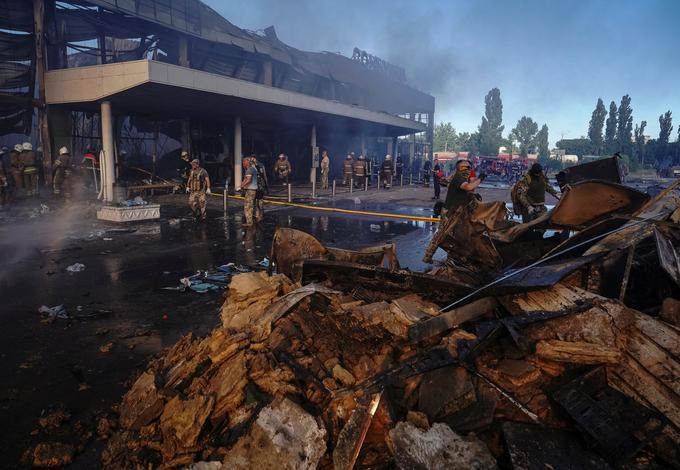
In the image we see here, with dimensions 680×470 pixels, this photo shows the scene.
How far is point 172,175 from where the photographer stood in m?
21.2

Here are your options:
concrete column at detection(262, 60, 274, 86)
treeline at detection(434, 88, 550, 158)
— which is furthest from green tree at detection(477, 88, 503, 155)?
concrete column at detection(262, 60, 274, 86)

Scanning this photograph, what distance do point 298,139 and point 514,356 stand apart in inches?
989

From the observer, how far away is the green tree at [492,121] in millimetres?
68062

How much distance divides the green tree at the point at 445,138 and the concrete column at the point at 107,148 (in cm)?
7627

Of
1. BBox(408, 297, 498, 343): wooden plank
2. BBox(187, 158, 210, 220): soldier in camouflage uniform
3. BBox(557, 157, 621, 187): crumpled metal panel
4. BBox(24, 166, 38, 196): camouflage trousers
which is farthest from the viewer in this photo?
BBox(24, 166, 38, 196): camouflage trousers

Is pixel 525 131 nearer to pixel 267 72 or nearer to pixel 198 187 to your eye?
pixel 267 72

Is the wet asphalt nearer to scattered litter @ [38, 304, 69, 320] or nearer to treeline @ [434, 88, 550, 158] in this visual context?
scattered litter @ [38, 304, 69, 320]

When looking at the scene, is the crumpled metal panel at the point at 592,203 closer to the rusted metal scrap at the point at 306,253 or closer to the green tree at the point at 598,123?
the rusted metal scrap at the point at 306,253

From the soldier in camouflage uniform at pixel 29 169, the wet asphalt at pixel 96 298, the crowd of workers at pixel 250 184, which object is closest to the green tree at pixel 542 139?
the crowd of workers at pixel 250 184

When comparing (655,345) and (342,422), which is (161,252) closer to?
(342,422)

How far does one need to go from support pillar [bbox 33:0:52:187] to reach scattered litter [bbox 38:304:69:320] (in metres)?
12.6

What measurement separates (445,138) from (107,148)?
Result: 263ft

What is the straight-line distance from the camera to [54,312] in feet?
15.4

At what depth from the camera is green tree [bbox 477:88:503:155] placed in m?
68.1
